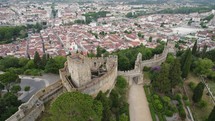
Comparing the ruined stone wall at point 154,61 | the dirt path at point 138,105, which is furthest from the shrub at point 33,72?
the ruined stone wall at point 154,61

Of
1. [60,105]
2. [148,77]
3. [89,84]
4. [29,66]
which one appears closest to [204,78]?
[148,77]

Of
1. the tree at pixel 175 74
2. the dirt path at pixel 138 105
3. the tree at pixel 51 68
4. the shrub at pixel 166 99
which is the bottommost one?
the dirt path at pixel 138 105

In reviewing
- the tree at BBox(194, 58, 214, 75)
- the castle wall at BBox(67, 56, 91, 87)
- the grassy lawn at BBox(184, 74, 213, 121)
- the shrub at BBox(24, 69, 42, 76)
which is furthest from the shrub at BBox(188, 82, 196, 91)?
the shrub at BBox(24, 69, 42, 76)

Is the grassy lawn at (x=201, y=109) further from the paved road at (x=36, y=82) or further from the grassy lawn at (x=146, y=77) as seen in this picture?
the paved road at (x=36, y=82)

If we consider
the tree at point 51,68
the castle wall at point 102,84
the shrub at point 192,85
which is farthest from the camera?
the tree at point 51,68

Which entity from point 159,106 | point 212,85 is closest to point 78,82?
point 159,106

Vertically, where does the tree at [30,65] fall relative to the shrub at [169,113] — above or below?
above

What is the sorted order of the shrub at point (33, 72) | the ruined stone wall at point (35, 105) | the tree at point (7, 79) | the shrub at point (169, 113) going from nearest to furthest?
the ruined stone wall at point (35, 105) < the shrub at point (169, 113) < the tree at point (7, 79) < the shrub at point (33, 72)

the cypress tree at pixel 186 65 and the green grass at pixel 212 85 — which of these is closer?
the green grass at pixel 212 85
